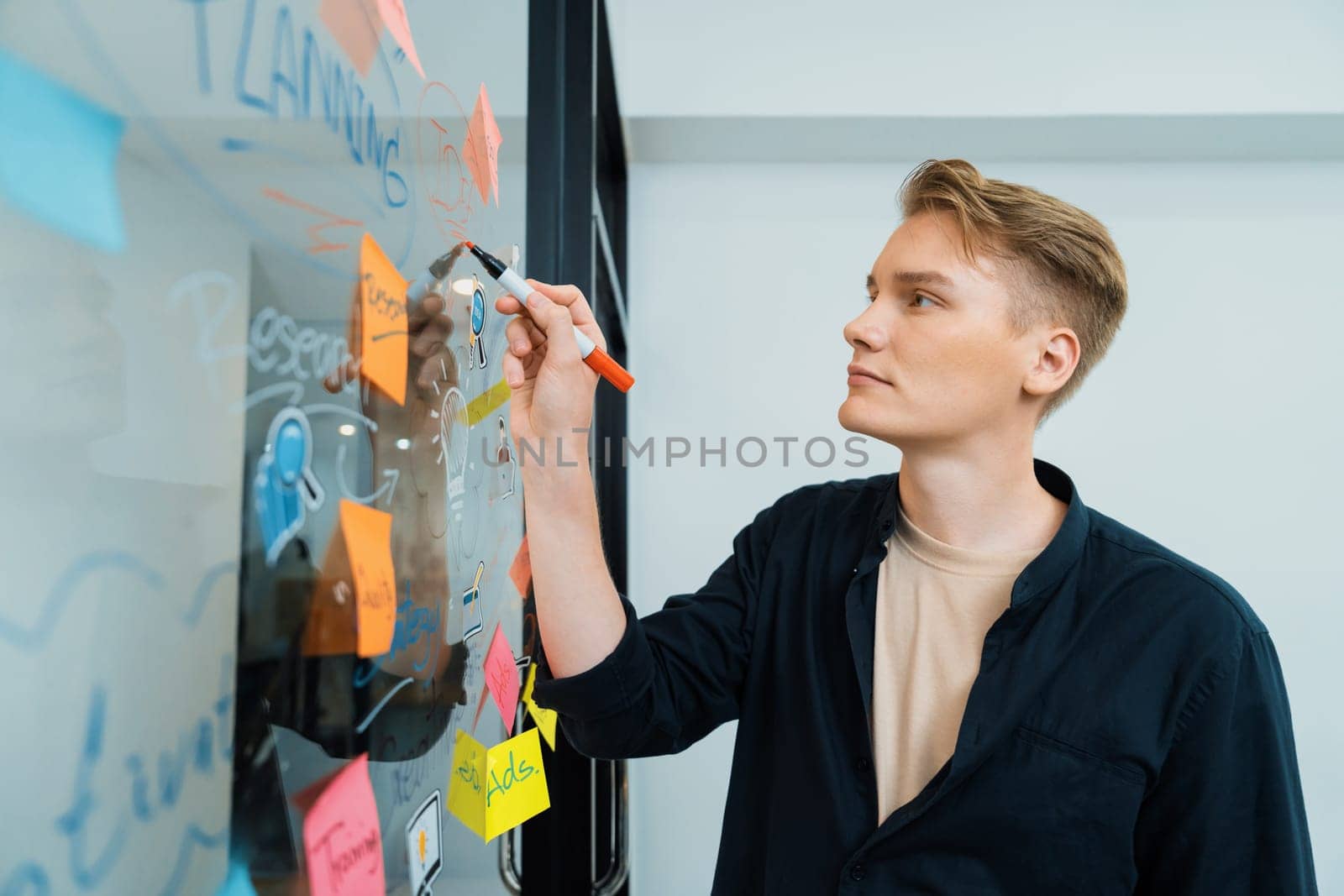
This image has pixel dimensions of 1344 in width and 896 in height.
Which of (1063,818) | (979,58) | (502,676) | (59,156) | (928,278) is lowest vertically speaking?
(1063,818)

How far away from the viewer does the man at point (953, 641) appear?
801 mm

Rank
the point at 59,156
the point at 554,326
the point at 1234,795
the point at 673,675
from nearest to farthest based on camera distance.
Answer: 1. the point at 59,156
2. the point at 554,326
3. the point at 1234,795
4. the point at 673,675

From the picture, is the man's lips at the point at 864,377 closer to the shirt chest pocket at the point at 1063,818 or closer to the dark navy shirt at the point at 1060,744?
the dark navy shirt at the point at 1060,744

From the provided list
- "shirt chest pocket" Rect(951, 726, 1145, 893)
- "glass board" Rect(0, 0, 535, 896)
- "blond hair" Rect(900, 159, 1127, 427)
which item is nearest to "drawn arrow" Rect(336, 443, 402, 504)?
"glass board" Rect(0, 0, 535, 896)

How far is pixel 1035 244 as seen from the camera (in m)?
0.99

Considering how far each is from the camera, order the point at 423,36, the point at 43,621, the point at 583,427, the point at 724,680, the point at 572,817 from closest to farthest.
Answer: the point at 43,621 → the point at 423,36 → the point at 583,427 → the point at 724,680 → the point at 572,817

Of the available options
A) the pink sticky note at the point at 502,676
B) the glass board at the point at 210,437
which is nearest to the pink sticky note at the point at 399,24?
the glass board at the point at 210,437

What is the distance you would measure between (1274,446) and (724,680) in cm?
207

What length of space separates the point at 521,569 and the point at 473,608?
0.23 meters

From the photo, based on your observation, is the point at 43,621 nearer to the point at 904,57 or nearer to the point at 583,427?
the point at 583,427

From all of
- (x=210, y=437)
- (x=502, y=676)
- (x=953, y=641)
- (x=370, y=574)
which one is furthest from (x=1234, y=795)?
(x=210, y=437)

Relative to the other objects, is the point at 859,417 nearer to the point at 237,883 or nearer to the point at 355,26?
the point at 355,26

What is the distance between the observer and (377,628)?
0.49m

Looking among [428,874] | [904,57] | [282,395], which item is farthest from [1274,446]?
[282,395]
